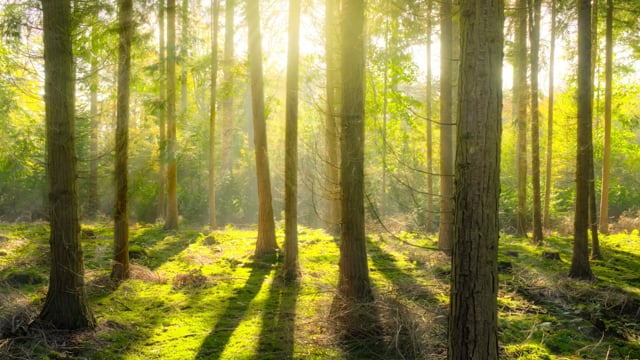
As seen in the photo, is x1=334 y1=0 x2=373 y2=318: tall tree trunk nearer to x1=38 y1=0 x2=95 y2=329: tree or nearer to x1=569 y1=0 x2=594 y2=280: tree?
x1=38 y1=0 x2=95 y2=329: tree

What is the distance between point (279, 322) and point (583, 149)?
7.52 m

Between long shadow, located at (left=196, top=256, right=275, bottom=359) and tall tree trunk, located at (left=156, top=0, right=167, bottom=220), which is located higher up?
tall tree trunk, located at (left=156, top=0, right=167, bottom=220)

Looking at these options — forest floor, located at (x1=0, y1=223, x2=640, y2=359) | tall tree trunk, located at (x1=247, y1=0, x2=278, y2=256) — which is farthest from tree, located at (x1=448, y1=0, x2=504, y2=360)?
tall tree trunk, located at (x1=247, y1=0, x2=278, y2=256)

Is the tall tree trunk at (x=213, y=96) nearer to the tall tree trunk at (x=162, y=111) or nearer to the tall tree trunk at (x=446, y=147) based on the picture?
the tall tree trunk at (x=162, y=111)

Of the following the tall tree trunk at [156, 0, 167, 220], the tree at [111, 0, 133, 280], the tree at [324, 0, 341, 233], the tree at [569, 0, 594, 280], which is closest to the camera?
the tree at [111, 0, 133, 280]

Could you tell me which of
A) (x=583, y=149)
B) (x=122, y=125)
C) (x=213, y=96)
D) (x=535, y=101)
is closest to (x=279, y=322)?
(x=122, y=125)

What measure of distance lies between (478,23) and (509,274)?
7.12 metres

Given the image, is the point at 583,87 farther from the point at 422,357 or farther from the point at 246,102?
the point at 246,102

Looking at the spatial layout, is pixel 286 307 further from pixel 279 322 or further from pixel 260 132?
pixel 260 132

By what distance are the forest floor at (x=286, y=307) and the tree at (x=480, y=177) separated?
25.2 inches

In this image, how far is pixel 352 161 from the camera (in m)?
6.37

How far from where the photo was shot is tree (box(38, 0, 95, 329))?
18.0 feet

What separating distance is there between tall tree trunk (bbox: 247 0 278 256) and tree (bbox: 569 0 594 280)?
702 cm

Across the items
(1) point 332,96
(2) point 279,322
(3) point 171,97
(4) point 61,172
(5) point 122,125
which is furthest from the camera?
(1) point 332,96
